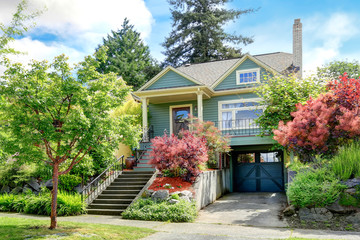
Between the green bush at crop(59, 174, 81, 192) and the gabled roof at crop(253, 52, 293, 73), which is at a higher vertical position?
the gabled roof at crop(253, 52, 293, 73)

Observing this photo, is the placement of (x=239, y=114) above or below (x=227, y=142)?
above

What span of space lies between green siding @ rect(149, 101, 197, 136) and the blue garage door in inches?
175

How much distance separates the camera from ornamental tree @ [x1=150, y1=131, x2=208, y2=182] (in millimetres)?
11047

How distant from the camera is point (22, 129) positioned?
23.5 ft

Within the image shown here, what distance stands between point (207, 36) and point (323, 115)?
78.8 ft

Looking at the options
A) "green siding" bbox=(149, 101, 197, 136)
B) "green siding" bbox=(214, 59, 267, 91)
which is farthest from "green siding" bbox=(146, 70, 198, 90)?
"green siding" bbox=(214, 59, 267, 91)

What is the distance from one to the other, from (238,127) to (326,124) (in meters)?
6.46

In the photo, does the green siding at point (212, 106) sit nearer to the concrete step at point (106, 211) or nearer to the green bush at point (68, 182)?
the green bush at point (68, 182)

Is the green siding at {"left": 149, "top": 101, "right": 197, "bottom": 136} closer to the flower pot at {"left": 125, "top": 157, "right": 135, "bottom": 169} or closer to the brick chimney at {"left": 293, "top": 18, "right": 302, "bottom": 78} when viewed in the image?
the flower pot at {"left": 125, "top": 157, "right": 135, "bottom": 169}

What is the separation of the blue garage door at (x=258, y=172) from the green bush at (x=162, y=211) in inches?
327

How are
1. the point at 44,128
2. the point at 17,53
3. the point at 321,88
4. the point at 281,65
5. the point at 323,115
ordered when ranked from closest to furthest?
the point at 44,128 → the point at 17,53 → the point at 323,115 → the point at 321,88 → the point at 281,65

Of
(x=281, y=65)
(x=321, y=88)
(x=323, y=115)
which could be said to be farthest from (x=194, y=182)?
(x=281, y=65)

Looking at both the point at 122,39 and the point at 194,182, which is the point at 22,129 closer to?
the point at 194,182

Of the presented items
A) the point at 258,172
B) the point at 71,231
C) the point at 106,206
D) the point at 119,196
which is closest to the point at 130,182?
the point at 119,196
